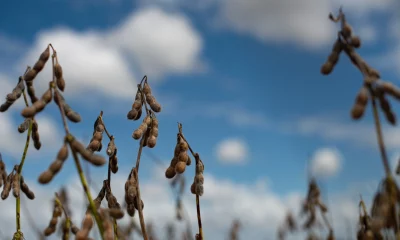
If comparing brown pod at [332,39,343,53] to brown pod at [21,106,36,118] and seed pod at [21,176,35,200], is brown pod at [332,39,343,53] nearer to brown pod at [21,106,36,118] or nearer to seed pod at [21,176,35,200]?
brown pod at [21,106,36,118]

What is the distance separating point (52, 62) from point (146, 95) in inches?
37.7

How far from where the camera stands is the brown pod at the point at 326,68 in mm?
3270

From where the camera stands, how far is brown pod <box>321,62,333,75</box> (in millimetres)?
3270

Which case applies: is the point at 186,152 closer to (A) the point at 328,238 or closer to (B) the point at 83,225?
(B) the point at 83,225

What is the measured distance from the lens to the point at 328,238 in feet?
20.6

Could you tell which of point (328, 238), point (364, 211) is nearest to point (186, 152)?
point (364, 211)

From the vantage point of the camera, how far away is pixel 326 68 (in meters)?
3.29

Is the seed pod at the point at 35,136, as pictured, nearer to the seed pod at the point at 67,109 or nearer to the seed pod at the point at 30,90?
the seed pod at the point at 30,90

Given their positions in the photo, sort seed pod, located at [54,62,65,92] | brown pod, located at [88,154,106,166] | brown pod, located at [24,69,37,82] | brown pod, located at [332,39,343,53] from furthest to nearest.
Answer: brown pod, located at [24,69,37,82] < seed pod, located at [54,62,65,92] < brown pod, located at [332,39,343,53] < brown pod, located at [88,154,106,166]

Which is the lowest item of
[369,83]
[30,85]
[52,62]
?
[369,83]

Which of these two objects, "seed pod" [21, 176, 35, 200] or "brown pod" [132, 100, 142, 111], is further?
"seed pod" [21, 176, 35, 200]

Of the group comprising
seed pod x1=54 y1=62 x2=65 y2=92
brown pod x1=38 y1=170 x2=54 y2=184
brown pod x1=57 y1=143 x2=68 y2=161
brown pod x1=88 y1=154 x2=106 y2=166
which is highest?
seed pod x1=54 y1=62 x2=65 y2=92

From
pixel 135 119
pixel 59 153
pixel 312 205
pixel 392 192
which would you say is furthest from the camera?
pixel 312 205

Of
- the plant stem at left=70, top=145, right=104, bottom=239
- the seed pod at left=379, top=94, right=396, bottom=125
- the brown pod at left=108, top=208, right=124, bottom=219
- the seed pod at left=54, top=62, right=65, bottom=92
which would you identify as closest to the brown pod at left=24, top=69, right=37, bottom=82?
the seed pod at left=54, top=62, right=65, bottom=92
